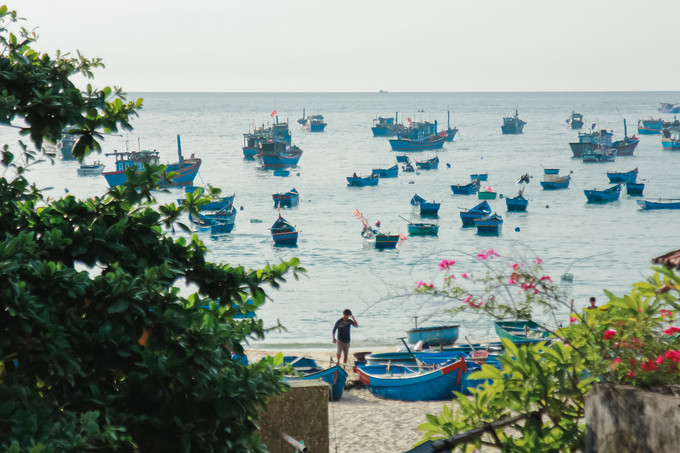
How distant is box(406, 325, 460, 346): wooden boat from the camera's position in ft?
79.3

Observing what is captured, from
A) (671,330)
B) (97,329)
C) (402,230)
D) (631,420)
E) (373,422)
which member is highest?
(97,329)

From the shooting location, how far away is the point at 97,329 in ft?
13.8

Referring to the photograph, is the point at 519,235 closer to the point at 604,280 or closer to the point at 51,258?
the point at 604,280

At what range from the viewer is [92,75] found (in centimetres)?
531

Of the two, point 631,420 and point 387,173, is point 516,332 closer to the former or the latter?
point 631,420

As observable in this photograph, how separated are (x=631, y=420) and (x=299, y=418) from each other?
3.81 meters

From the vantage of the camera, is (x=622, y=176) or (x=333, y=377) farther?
(x=622, y=176)

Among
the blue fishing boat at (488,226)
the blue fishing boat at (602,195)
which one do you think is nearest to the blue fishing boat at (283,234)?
the blue fishing boat at (488,226)

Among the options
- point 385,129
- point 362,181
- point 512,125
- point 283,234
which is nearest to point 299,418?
point 283,234

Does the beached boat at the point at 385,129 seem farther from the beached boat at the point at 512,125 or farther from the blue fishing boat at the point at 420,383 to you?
the blue fishing boat at the point at 420,383

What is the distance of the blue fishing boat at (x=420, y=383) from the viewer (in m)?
17.9

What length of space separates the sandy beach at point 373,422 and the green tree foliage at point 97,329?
8.19 metres

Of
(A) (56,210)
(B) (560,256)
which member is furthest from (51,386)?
(B) (560,256)

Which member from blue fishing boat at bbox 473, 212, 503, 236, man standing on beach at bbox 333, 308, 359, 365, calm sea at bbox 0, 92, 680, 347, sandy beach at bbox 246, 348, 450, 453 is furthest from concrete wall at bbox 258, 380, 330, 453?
blue fishing boat at bbox 473, 212, 503, 236
